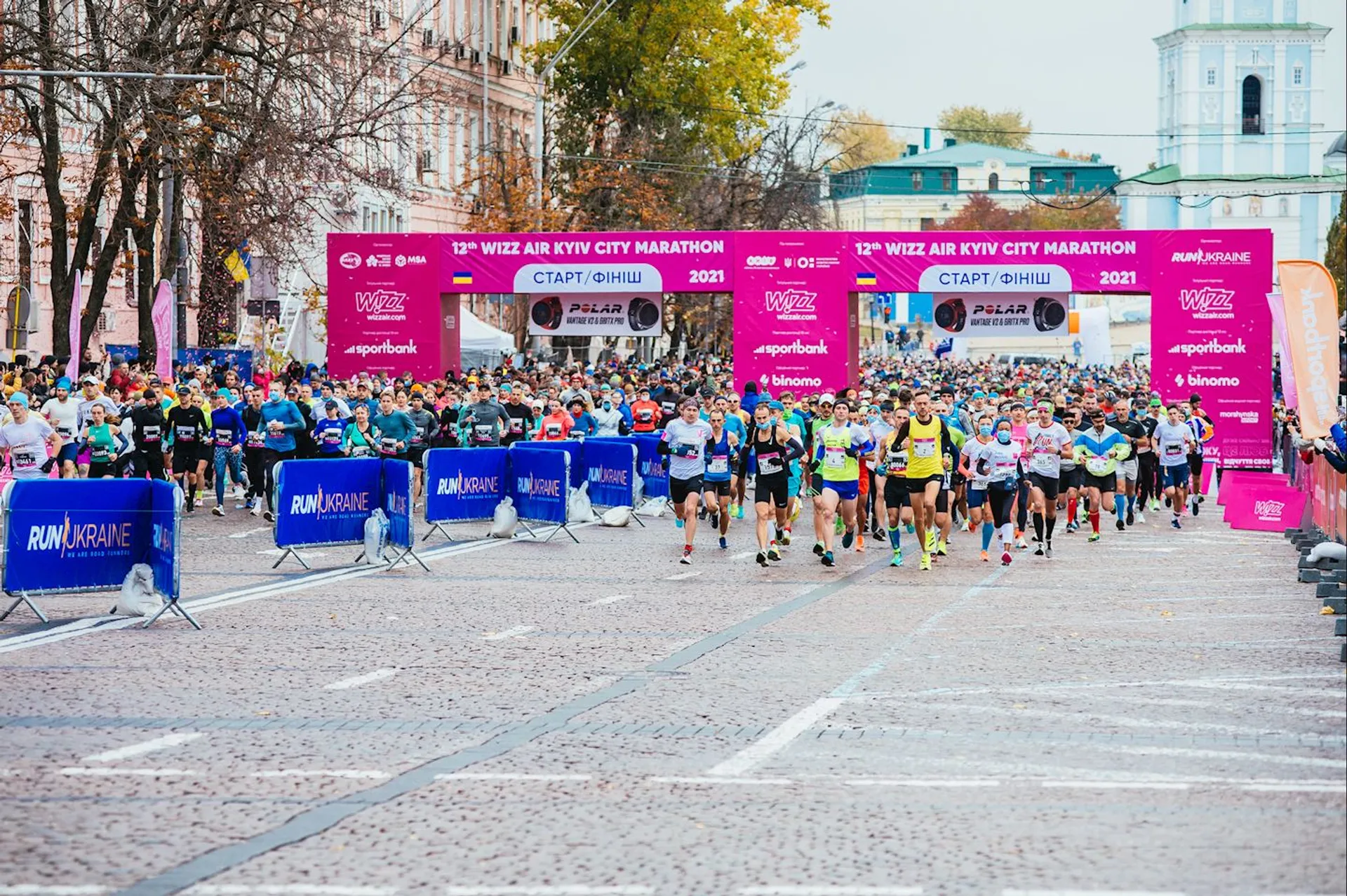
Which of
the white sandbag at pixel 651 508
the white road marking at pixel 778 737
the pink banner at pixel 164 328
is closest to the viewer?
the white road marking at pixel 778 737

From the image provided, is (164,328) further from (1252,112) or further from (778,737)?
(1252,112)

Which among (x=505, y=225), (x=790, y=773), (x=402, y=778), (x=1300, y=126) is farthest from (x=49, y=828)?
(x=1300, y=126)

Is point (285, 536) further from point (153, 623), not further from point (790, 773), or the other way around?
point (790, 773)

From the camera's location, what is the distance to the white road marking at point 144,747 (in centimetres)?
993

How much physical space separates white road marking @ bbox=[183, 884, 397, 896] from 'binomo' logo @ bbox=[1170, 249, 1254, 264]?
91.6 ft

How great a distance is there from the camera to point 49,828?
8.39m

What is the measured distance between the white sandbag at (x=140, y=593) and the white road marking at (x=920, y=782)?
7.43 meters

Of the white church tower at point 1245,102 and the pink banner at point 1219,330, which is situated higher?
the white church tower at point 1245,102

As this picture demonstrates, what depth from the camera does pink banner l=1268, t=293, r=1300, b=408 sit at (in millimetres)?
16469

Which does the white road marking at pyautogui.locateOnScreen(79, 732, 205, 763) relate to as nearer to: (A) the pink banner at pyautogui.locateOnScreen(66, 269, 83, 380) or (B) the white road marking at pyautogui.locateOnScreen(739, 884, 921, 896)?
(B) the white road marking at pyautogui.locateOnScreen(739, 884, 921, 896)

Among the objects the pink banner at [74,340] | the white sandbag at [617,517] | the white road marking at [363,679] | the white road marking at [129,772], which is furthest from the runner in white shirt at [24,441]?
the white road marking at [129,772]

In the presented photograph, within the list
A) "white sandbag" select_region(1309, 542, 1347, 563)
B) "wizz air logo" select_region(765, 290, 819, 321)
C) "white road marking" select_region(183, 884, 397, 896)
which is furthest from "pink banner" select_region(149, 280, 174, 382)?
"white road marking" select_region(183, 884, 397, 896)

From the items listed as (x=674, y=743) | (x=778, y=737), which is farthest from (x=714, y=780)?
(x=778, y=737)

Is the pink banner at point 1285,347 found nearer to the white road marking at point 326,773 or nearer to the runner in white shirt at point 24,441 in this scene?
the white road marking at point 326,773
